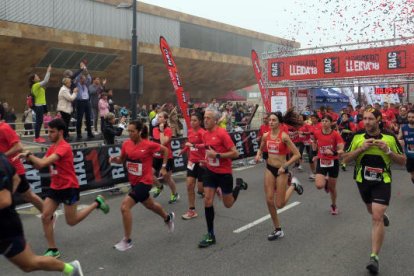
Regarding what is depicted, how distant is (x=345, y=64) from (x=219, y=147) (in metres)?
14.0

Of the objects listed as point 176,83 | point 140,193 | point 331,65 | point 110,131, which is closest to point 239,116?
point 331,65

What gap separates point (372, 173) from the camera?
4.98 m

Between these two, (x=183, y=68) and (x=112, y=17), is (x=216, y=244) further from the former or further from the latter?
(x=183, y=68)

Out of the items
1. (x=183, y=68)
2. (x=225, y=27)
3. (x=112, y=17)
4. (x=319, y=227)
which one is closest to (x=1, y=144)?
(x=319, y=227)

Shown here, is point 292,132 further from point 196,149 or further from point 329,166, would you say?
point 196,149

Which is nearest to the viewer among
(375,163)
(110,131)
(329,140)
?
(375,163)

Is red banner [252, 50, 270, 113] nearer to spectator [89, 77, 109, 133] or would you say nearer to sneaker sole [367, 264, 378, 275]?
spectator [89, 77, 109, 133]

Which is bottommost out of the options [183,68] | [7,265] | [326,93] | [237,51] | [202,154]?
[7,265]

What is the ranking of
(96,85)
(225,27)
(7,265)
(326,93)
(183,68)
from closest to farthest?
(7,265) → (96,85) → (326,93) → (183,68) → (225,27)

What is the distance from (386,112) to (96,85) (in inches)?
454

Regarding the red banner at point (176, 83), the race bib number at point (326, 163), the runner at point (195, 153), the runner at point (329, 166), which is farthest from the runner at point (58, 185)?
the red banner at point (176, 83)

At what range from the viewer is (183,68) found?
37.5m

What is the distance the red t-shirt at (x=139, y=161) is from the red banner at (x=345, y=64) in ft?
47.1

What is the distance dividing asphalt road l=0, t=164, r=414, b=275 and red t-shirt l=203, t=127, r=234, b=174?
108 cm
